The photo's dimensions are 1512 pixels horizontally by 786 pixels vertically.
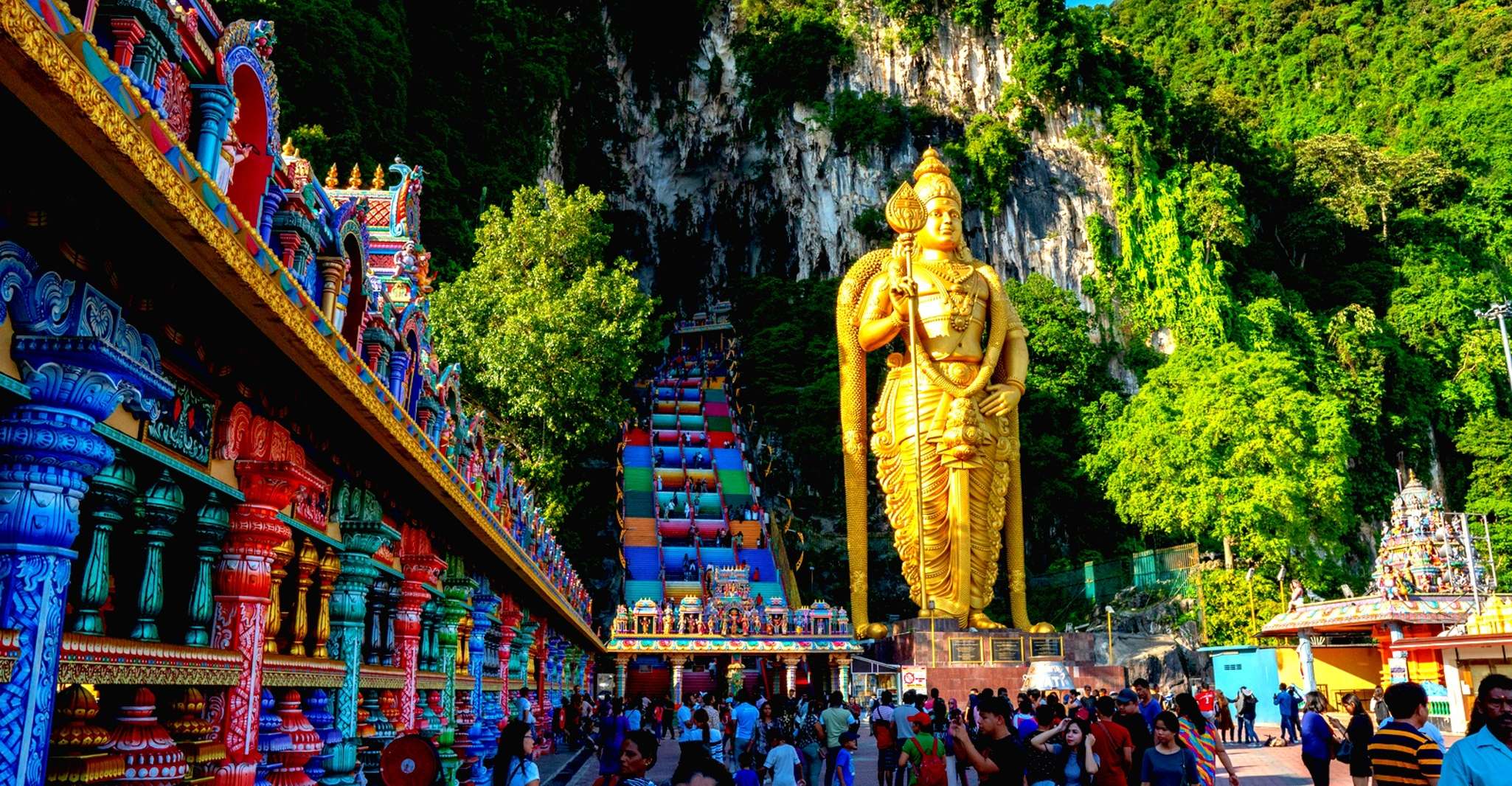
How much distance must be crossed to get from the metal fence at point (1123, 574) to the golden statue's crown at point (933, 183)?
1046 cm

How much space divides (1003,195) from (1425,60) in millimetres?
17743

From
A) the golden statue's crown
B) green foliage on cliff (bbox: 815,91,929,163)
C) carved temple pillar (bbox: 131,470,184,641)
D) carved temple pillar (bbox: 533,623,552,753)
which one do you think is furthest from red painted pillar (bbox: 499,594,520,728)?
green foliage on cliff (bbox: 815,91,929,163)

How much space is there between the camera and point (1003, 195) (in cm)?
3897

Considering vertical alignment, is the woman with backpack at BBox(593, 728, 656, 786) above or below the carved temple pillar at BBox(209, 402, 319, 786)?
below

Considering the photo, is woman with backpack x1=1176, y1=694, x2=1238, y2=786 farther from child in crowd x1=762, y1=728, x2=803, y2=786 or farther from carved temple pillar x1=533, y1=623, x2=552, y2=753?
carved temple pillar x1=533, y1=623, x2=552, y2=753

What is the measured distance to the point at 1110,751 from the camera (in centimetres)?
580

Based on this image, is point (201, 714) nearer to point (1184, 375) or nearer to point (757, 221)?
point (1184, 375)

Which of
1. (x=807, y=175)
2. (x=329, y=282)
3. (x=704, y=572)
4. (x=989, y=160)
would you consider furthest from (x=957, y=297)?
(x=807, y=175)

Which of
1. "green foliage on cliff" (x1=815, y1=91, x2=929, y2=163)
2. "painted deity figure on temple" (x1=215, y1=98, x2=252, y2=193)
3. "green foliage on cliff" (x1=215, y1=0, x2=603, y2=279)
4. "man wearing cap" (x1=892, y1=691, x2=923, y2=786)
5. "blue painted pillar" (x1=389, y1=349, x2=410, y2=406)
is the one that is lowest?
"man wearing cap" (x1=892, y1=691, x2=923, y2=786)

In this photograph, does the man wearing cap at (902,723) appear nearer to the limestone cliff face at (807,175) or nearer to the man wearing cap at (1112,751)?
the man wearing cap at (1112,751)

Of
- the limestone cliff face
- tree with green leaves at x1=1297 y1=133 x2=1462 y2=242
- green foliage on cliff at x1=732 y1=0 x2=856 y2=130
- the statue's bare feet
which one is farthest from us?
green foliage on cliff at x1=732 y1=0 x2=856 y2=130

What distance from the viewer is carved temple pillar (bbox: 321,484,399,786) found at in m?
5.91

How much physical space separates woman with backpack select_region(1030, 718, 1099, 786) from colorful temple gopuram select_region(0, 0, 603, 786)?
3289 millimetres

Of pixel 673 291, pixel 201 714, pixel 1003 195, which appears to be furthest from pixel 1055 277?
pixel 201 714
